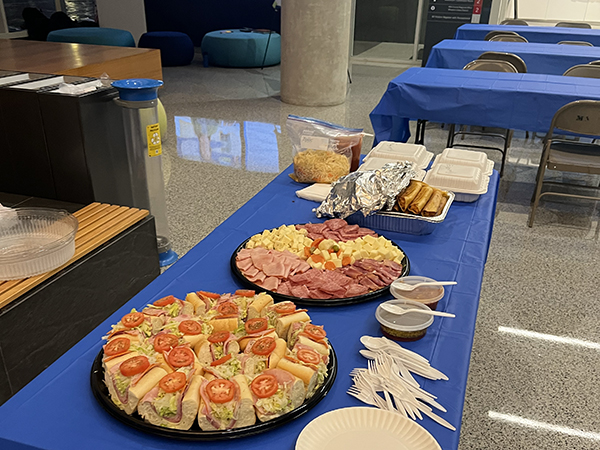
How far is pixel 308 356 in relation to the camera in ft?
3.37

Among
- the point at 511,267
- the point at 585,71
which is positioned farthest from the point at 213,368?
the point at 585,71

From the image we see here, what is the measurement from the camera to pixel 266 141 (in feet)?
16.0

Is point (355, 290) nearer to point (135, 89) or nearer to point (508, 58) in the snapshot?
point (135, 89)

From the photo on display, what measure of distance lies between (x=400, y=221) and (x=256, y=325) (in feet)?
2.47

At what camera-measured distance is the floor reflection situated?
435 cm

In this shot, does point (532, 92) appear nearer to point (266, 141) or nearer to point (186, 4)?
point (266, 141)

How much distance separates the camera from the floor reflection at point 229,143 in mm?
4352

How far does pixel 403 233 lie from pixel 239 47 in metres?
6.96

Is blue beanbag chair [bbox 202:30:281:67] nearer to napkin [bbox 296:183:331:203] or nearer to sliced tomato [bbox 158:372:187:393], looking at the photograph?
napkin [bbox 296:183:331:203]

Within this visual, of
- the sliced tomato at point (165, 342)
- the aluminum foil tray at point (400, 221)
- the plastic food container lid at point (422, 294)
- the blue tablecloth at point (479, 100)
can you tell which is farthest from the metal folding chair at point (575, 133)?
the sliced tomato at point (165, 342)

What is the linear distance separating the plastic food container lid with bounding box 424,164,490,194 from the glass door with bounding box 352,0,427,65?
23.5 ft

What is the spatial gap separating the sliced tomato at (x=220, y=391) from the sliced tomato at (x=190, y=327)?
6.1 inches

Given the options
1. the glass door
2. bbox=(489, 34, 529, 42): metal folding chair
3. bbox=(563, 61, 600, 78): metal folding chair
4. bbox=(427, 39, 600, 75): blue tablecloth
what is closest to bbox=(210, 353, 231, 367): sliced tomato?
bbox=(563, 61, 600, 78): metal folding chair

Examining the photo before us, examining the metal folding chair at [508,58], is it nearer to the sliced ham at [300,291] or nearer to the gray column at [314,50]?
the gray column at [314,50]
